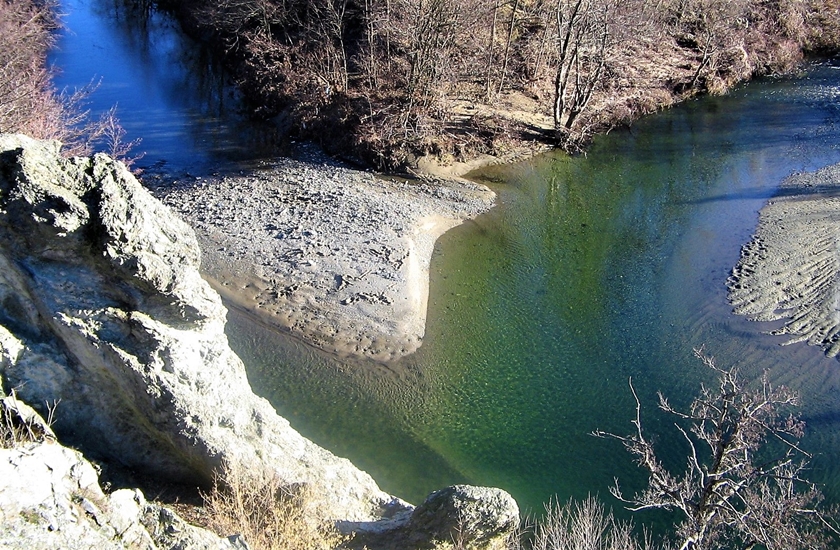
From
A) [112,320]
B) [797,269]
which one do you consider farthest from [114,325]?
[797,269]

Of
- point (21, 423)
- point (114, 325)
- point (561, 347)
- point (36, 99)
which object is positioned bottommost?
point (561, 347)

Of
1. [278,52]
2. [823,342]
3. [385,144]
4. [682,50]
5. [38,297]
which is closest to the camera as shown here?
[38,297]

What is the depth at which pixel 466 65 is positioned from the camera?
3725 centimetres

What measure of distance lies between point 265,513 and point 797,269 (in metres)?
21.4

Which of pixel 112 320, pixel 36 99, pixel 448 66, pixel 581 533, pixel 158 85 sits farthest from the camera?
pixel 158 85

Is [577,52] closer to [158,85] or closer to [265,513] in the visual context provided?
[158,85]

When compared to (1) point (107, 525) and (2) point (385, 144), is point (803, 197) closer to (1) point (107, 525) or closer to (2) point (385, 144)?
(2) point (385, 144)

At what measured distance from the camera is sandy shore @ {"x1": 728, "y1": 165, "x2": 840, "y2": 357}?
22.4 meters

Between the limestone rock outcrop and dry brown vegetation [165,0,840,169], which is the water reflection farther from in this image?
the limestone rock outcrop

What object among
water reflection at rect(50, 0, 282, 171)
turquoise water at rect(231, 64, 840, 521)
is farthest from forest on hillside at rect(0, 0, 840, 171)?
turquoise water at rect(231, 64, 840, 521)

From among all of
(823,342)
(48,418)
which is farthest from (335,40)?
(48,418)

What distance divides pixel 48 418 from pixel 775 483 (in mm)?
16085

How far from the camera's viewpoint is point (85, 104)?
115ft

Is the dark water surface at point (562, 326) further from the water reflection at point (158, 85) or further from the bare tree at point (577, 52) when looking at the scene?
the bare tree at point (577, 52)
